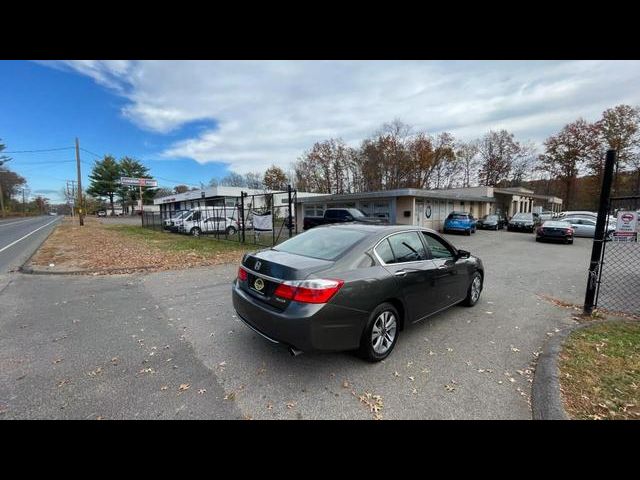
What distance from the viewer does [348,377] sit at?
2938 mm

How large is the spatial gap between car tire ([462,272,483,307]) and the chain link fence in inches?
67.1

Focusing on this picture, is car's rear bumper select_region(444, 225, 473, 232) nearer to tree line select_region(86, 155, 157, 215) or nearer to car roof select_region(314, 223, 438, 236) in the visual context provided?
car roof select_region(314, 223, 438, 236)

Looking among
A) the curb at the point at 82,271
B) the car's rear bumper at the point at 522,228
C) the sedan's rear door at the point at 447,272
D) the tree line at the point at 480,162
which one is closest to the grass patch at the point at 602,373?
the sedan's rear door at the point at 447,272

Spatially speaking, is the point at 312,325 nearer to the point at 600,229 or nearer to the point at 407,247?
the point at 407,247

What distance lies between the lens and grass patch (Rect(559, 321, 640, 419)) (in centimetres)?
243

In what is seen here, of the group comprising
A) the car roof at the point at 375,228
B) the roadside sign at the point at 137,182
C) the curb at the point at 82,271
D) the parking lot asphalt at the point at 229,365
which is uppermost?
the roadside sign at the point at 137,182

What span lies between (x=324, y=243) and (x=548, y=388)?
2.67 metres

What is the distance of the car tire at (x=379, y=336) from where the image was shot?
306 centimetres

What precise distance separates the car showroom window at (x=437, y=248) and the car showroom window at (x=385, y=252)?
95 cm

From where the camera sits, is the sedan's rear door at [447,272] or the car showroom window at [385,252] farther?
the sedan's rear door at [447,272]

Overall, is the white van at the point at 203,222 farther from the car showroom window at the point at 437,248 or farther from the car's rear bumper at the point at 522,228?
the car's rear bumper at the point at 522,228
